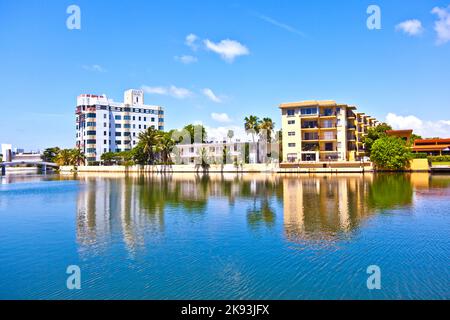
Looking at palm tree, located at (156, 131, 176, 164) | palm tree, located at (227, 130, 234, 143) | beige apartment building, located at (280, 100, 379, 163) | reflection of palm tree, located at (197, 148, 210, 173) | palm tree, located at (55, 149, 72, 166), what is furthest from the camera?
palm tree, located at (55, 149, 72, 166)

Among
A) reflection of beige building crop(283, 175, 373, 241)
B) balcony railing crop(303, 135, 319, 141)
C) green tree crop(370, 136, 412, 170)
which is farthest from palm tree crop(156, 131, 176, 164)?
reflection of beige building crop(283, 175, 373, 241)

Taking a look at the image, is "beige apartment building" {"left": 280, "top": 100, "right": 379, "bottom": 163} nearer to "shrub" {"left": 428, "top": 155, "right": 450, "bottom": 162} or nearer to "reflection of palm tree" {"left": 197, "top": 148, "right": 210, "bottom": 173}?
"shrub" {"left": 428, "top": 155, "right": 450, "bottom": 162}

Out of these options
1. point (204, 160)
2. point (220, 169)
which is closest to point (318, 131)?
point (220, 169)

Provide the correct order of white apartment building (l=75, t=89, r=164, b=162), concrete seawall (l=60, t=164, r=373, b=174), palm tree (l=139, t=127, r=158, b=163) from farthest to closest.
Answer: white apartment building (l=75, t=89, r=164, b=162), palm tree (l=139, t=127, r=158, b=163), concrete seawall (l=60, t=164, r=373, b=174)

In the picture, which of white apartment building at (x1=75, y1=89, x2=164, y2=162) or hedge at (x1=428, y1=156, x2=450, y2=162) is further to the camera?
white apartment building at (x1=75, y1=89, x2=164, y2=162)

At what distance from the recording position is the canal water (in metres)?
14.4

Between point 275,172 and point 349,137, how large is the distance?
20.4 metres

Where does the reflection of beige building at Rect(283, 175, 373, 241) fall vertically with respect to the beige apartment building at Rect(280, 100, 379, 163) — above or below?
below

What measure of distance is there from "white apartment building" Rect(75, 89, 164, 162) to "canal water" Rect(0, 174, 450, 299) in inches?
4220

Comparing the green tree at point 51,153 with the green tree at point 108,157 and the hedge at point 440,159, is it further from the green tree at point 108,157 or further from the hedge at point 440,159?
the hedge at point 440,159

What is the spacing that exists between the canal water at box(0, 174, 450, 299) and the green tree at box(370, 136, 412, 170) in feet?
161

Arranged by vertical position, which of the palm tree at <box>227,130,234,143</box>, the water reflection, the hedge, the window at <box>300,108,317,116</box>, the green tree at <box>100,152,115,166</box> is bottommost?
the water reflection
